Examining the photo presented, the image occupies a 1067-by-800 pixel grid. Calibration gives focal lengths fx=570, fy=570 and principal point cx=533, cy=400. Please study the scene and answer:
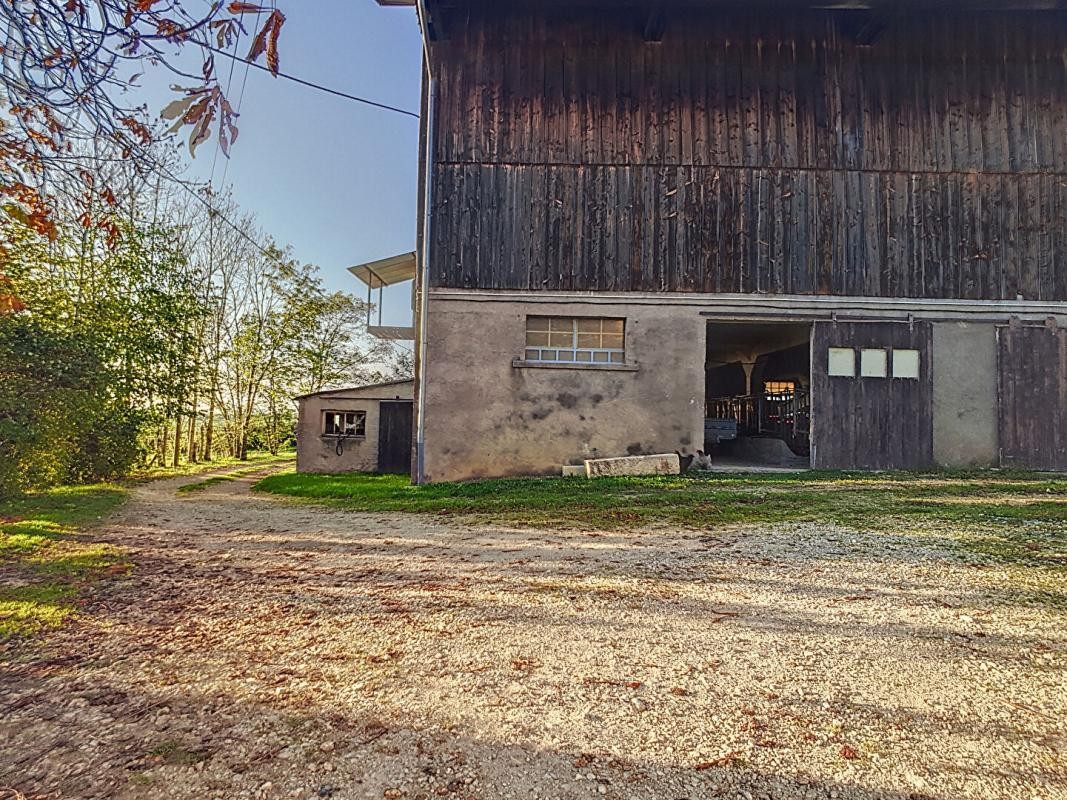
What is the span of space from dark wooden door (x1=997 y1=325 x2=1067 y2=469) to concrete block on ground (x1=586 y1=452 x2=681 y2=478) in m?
5.85

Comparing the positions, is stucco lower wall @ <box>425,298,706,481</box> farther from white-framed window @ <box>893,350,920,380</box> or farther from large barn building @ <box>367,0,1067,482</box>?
white-framed window @ <box>893,350,920,380</box>

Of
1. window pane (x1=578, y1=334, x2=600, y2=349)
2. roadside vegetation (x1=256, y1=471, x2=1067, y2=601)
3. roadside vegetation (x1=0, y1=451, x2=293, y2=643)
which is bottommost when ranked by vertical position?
roadside vegetation (x1=0, y1=451, x2=293, y2=643)

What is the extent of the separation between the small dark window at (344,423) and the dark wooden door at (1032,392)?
1314cm

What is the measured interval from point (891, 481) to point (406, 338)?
10.6 m

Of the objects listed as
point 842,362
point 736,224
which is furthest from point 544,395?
point 842,362

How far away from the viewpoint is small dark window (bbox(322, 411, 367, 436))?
14.2 metres

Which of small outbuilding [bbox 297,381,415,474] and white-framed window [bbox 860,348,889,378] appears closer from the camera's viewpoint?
white-framed window [bbox 860,348,889,378]

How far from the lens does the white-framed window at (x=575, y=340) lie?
10.2 metres

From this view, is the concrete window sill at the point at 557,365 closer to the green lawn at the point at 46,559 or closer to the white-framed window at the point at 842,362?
the white-framed window at the point at 842,362

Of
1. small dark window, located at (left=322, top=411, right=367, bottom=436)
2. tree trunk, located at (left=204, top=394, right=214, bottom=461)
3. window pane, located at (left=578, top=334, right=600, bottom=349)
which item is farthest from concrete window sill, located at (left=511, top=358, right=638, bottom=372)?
tree trunk, located at (left=204, top=394, right=214, bottom=461)

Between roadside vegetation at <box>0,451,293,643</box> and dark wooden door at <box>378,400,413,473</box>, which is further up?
dark wooden door at <box>378,400,413,473</box>

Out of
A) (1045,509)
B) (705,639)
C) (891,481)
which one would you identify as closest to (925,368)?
(891,481)

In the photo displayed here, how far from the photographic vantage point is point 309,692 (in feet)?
7.62

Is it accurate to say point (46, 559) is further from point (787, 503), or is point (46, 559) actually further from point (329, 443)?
point (329, 443)
